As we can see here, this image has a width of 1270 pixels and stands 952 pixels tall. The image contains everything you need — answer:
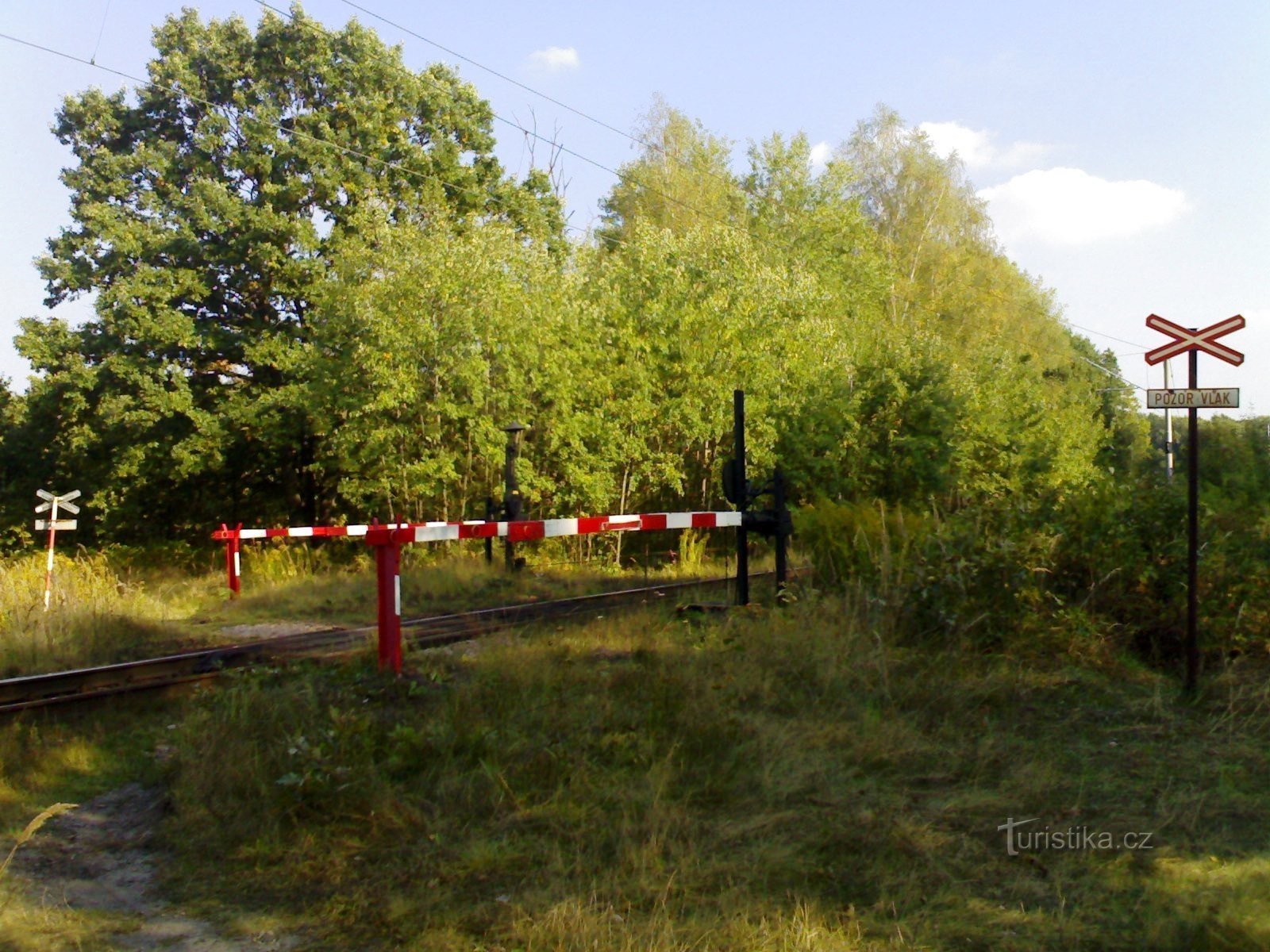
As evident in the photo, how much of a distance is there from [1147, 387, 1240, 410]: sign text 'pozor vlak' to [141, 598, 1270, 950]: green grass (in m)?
1.79

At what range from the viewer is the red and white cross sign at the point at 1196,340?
24.7ft

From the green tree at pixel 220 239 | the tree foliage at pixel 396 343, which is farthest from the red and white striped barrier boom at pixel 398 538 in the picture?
the green tree at pixel 220 239

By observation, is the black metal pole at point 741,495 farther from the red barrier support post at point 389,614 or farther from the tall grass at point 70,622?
the tall grass at point 70,622

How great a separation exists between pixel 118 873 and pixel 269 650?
16.7 feet

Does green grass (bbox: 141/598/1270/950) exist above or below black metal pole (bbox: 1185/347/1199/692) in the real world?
below

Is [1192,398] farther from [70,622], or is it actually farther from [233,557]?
[233,557]

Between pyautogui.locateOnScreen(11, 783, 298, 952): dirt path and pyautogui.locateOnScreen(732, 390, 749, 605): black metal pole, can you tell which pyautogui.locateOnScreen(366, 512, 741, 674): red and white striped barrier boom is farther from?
pyautogui.locateOnScreen(11, 783, 298, 952): dirt path

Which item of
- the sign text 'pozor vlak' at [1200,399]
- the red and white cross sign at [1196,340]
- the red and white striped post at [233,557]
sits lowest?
the red and white striped post at [233,557]

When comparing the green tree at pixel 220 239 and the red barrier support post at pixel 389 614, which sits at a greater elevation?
the green tree at pixel 220 239

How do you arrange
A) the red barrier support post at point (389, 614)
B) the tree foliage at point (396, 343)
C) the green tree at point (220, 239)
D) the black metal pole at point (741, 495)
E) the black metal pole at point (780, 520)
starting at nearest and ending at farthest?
the red barrier support post at point (389, 614), the black metal pole at point (741, 495), the black metal pole at point (780, 520), the tree foliage at point (396, 343), the green tree at point (220, 239)

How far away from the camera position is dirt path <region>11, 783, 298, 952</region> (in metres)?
3.78

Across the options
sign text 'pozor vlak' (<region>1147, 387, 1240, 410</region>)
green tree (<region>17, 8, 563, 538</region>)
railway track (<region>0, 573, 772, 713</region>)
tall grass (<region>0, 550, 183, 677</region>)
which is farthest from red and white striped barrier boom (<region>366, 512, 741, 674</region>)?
green tree (<region>17, 8, 563, 538</region>)

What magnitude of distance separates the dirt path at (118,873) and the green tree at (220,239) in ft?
64.7

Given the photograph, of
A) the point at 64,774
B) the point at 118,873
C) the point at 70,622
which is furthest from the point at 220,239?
the point at 118,873
